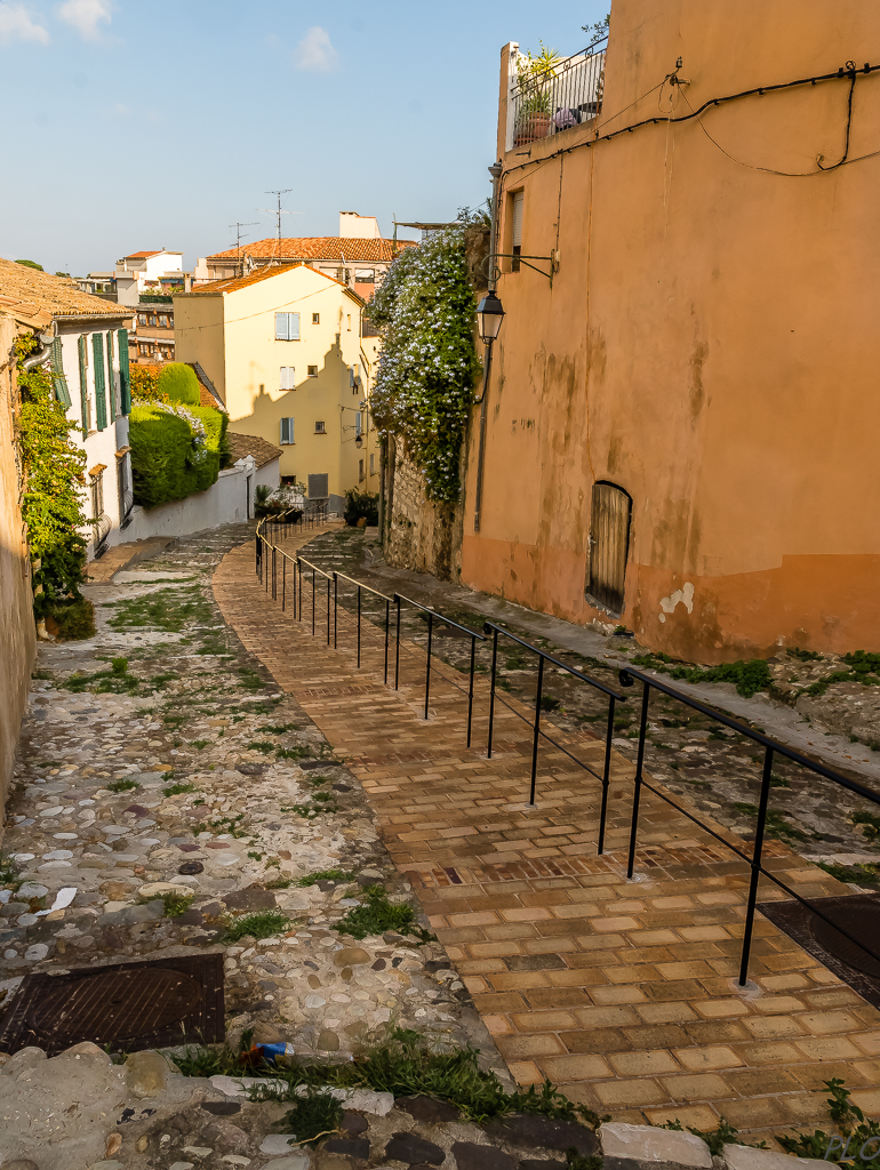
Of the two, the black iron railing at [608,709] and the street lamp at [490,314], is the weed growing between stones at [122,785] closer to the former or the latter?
the black iron railing at [608,709]

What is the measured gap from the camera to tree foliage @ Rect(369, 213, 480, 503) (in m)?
16.2

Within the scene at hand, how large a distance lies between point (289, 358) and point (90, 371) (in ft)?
87.2

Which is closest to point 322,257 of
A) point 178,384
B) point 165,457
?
point 178,384

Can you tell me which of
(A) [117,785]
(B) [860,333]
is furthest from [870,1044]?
(B) [860,333]

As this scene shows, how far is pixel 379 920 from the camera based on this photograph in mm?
4508

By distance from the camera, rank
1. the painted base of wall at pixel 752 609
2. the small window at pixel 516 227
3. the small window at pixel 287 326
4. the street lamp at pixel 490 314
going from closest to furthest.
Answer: the painted base of wall at pixel 752 609 < the street lamp at pixel 490 314 < the small window at pixel 516 227 < the small window at pixel 287 326

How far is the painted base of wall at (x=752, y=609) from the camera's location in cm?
887

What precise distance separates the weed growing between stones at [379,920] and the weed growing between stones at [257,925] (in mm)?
281

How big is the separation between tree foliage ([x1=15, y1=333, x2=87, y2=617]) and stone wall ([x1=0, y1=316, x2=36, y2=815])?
0.43 metres

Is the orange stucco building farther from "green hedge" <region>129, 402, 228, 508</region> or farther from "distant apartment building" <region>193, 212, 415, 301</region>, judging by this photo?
"distant apartment building" <region>193, 212, 415, 301</region>

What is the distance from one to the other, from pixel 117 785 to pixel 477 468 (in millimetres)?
10728

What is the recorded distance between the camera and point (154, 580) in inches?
712

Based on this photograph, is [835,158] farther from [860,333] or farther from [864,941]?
[864,941]

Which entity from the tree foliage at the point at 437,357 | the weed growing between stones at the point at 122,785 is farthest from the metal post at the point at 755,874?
the tree foliage at the point at 437,357
